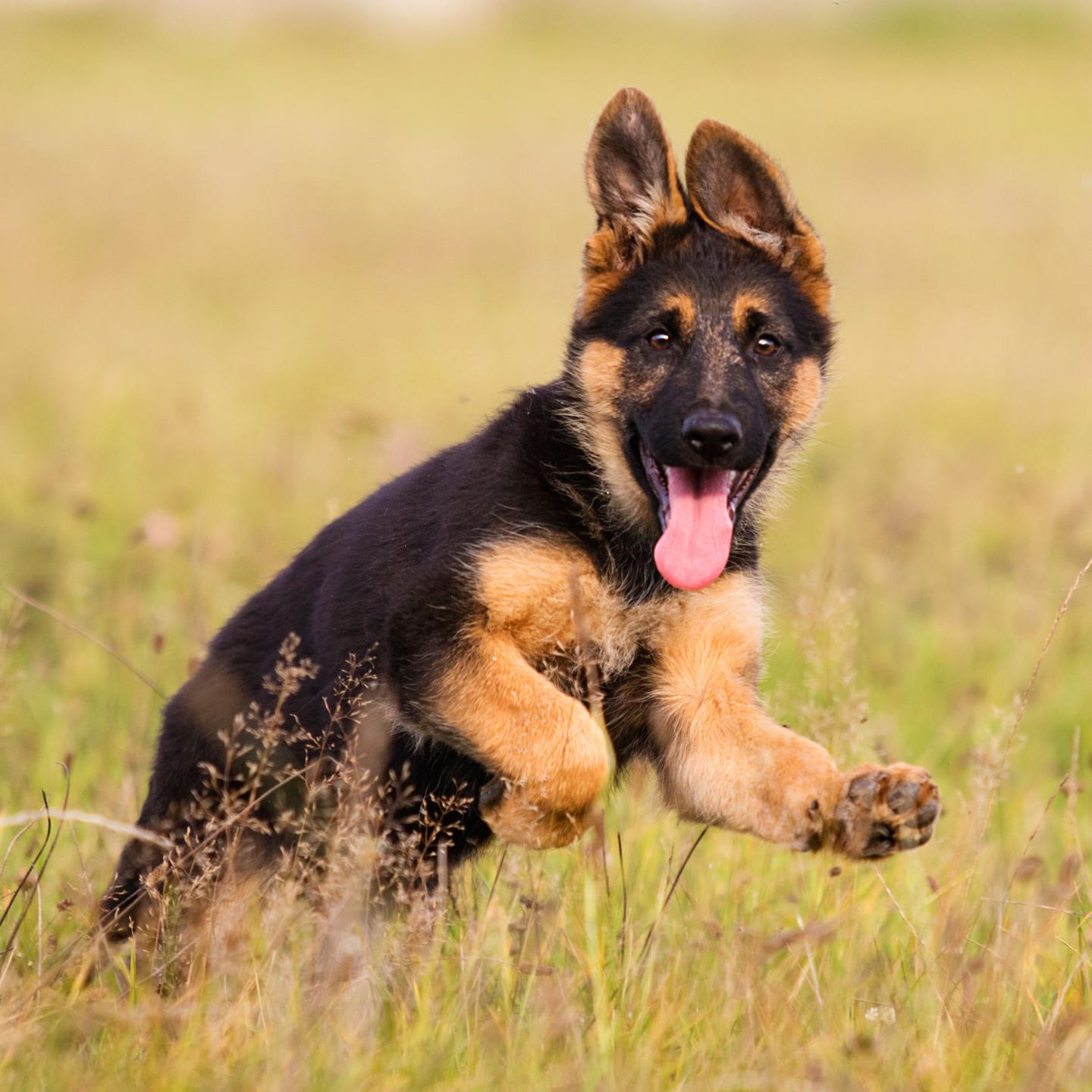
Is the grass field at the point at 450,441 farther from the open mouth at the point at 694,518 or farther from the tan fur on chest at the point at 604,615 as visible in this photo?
the open mouth at the point at 694,518

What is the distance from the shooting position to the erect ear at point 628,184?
4.08 m

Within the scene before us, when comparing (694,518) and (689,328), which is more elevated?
(689,328)

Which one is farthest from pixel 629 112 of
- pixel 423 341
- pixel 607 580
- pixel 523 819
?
pixel 423 341

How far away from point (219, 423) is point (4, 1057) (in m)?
7.63

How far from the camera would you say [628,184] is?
423cm

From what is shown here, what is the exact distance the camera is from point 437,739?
379 centimetres

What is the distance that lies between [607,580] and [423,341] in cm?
1055

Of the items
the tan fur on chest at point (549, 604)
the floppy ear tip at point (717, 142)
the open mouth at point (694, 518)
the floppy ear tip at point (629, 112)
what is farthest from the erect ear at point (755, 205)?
the tan fur on chest at point (549, 604)

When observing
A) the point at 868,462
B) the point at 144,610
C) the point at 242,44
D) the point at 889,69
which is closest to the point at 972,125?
the point at 889,69

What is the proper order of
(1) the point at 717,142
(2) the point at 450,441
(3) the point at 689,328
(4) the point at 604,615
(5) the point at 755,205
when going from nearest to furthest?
1. (4) the point at 604,615
2. (3) the point at 689,328
3. (1) the point at 717,142
4. (5) the point at 755,205
5. (2) the point at 450,441

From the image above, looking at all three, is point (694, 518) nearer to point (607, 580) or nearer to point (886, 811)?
point (607, 580)

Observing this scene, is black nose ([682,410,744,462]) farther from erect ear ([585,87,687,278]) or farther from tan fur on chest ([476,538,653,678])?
erect ear ([585,87,687,278])

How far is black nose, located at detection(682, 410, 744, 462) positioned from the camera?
12.3 ft

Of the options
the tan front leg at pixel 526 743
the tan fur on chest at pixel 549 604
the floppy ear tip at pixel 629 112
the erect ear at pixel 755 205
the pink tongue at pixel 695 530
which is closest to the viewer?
the tan front leg at pixel 526 743
